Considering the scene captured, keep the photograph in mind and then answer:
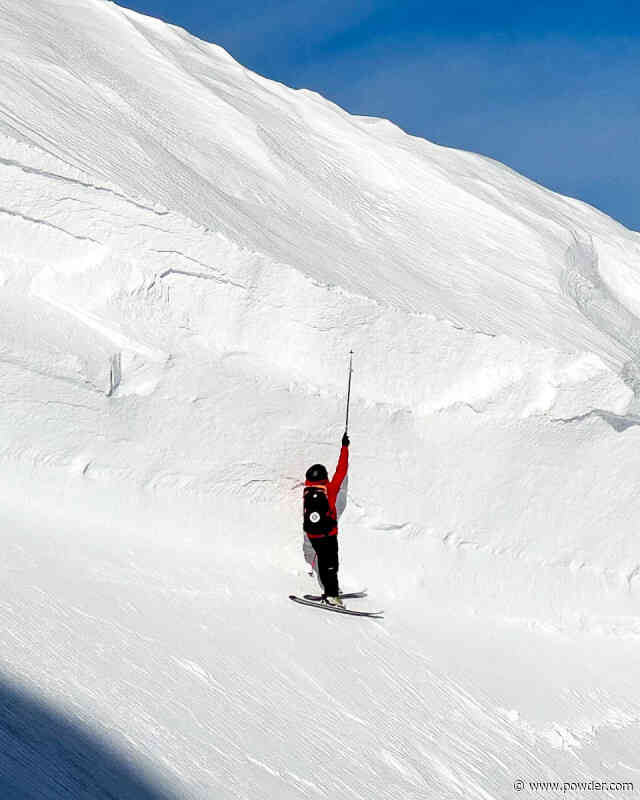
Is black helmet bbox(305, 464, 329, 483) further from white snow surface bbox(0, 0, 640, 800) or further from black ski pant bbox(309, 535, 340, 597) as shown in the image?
white snow surface bbox(0, 0, 640, 800)

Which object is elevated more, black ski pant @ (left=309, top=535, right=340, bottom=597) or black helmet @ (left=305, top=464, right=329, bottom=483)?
black helmet @ (left=305, top=464, right=329, bottom=483)

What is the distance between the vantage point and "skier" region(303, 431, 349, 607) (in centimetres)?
894

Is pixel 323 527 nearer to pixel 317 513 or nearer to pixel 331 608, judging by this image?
pixel 317 513

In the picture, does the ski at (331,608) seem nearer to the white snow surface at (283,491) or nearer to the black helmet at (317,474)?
the white snow surface at (283,491)

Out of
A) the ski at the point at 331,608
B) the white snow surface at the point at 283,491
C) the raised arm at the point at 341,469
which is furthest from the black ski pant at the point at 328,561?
the raised arm at the point at 341,469

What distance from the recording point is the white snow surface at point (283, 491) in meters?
7.23

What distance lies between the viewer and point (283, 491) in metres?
9.72

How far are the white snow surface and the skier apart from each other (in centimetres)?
34

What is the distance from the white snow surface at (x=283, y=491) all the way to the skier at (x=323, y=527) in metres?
0.34

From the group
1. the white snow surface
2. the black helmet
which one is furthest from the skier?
the white snow surface

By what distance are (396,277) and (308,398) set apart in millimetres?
3295

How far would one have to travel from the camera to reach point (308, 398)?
9.83 m

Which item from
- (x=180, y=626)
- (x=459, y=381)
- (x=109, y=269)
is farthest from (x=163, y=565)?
(x=459, y=381)

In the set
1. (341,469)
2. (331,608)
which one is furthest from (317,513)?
(331,608)
